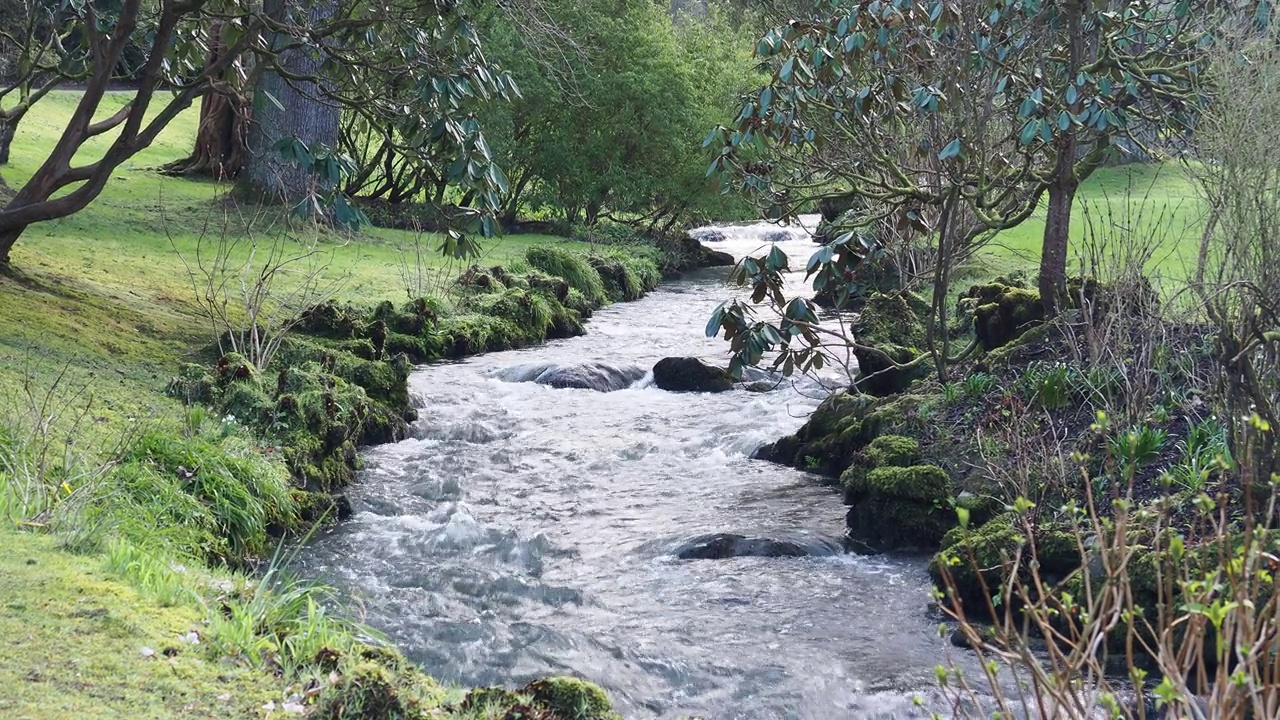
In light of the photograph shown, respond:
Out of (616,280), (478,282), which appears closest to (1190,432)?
(478,282)

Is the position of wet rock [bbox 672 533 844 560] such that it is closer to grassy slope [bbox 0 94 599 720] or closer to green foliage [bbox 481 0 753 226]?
grassy slope [bbox 0 94 599 720]

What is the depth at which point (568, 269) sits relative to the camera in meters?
22.2

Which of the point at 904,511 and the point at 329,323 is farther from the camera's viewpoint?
the point at 329,323

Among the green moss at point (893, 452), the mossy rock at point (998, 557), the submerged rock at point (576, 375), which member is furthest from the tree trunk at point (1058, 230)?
the submerged rock at point (576, 375)

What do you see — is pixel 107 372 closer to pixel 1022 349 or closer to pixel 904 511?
pixel 904 511

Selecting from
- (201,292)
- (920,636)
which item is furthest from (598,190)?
(920,636)

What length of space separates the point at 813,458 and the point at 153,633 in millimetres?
7404

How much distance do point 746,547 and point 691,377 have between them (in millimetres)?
6014

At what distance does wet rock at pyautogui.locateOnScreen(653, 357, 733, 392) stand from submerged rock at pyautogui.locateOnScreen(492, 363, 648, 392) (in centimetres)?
53

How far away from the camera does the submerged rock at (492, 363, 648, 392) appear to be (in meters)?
15.1

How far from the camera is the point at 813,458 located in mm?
11641

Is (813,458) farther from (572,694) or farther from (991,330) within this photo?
(572,694)

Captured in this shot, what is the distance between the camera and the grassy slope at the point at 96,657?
4.49 meters

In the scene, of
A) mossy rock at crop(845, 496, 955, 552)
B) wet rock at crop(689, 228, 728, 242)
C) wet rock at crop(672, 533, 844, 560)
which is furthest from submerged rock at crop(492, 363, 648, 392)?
wet rock at crop(689, 228, 728, 242)
